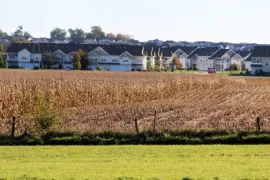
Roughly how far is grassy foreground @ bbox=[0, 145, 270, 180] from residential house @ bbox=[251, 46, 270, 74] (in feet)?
369

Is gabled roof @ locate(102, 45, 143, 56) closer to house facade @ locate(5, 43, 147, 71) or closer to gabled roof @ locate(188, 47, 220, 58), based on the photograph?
house facade @ locate(5, 43, 147, 71)

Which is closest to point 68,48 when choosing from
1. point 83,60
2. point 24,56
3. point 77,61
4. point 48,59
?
point 48,59

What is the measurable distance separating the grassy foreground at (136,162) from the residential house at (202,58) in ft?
471

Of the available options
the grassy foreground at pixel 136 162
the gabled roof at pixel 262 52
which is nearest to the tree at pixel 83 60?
the gabled roof at pixel 262 52

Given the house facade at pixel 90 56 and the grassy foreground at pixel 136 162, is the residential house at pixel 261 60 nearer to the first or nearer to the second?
the house facade at pixel 90 56

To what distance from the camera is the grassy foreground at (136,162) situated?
15273 mm

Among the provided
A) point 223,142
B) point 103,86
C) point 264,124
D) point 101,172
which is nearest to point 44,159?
point 101,172

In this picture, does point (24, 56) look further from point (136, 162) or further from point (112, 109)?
point (136, 162)

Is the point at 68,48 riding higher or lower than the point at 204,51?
higher

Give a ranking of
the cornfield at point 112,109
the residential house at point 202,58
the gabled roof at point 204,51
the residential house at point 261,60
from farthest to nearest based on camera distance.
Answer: the gabled roof at point 204,51
the residential house at point 202,58
the residential house at point 261,60
the cornfield at point 112,109

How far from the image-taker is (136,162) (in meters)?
17.6

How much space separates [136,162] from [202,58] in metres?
150

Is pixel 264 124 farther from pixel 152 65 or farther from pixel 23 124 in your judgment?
pixel 152 65

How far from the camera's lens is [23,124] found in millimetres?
26203
